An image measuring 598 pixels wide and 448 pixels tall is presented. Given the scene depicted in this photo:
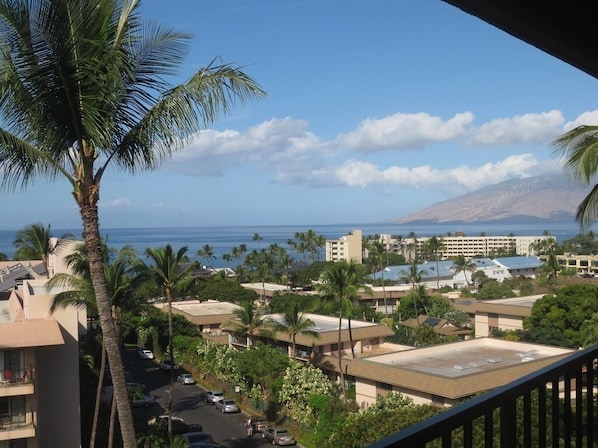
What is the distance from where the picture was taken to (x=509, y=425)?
1517 millimetres

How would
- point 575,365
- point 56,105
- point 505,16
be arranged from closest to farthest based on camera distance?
point 505,16 → point 575,365 → point 56,105

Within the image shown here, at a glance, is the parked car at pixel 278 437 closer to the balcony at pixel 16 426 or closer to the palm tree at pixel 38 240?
the balcony at pixel 16 426

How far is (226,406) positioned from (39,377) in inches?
360

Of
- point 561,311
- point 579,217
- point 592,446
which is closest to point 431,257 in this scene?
point 561,311

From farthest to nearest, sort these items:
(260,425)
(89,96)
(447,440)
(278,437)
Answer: (260,425) < (278,437) < (89,96) < (447,440)

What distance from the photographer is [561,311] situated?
998 inches

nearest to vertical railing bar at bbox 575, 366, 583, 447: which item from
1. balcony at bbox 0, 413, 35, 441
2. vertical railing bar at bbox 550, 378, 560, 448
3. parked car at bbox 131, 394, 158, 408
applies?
vertical railing bar at bbox 550, 378, 560, 448

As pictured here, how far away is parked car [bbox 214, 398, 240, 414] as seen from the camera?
68.7 feet

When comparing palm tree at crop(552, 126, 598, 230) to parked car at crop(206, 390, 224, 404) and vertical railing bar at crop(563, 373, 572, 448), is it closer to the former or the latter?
vertical railing bar at crop(563, 373, 572, 448)

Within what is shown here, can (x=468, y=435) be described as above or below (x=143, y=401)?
above

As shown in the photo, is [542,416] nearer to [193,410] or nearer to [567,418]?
[567,418]

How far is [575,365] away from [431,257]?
343 feet

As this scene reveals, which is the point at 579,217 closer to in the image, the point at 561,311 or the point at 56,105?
the point at 56,105

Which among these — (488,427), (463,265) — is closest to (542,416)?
(488,427)
